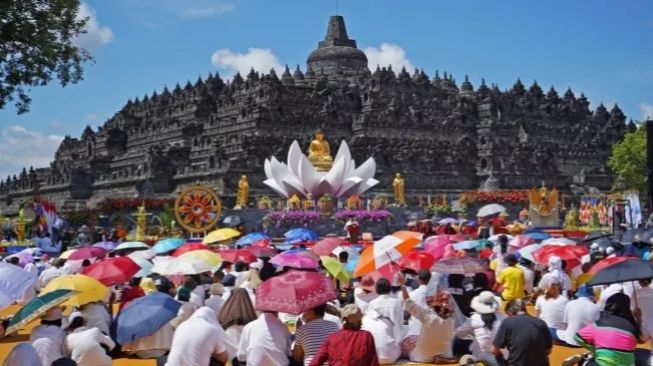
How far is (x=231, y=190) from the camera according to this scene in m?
50.3

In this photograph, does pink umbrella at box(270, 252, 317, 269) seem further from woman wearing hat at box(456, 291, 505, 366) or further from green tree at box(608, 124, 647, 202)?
green tree at box(608, 124, 647, 202)

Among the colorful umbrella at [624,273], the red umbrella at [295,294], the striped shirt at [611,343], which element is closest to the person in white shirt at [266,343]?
the red umbrella at [295,294]

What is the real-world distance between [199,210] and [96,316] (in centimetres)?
2061

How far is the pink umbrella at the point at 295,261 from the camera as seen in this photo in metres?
13.2

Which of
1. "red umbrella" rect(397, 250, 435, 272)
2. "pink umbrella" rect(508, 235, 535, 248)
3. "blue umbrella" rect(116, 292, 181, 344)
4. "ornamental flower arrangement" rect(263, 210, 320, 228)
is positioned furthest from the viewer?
"ornamental flower arrangement" rect(263, 210, 320, 228)

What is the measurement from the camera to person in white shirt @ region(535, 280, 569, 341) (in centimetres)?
1210

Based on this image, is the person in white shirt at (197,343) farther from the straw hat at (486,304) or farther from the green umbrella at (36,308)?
the straw hat at (486,304)

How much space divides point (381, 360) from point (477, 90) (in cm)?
6815

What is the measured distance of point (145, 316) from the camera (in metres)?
10.3

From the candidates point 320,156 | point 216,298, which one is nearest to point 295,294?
point 216,298

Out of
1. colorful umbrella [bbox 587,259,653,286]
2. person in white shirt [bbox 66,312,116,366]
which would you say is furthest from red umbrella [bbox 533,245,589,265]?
person in white shirt [bbox 66,312,116,366]

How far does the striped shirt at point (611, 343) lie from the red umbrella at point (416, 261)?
5748mm

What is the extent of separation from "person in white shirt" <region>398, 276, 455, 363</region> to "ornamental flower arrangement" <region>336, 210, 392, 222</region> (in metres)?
23.6

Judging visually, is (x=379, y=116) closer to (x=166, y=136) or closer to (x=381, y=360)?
(x=166, y=136)
